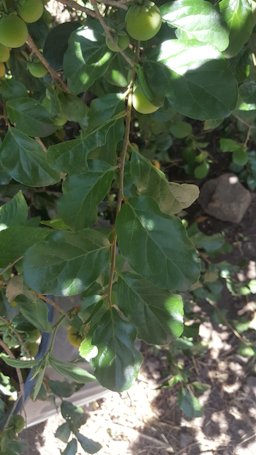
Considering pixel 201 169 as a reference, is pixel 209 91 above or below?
above

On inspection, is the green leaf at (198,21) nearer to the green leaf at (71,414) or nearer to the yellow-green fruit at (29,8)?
the yellow-green fruit at (29,8)

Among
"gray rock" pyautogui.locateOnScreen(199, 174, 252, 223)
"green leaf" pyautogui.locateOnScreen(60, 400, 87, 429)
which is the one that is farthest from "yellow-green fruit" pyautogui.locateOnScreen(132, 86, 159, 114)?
"gray rock" pyautogui.locateOnScreen(199, 174, 252, 223)

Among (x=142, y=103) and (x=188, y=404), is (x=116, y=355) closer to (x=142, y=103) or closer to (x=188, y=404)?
(x=142, y=103)

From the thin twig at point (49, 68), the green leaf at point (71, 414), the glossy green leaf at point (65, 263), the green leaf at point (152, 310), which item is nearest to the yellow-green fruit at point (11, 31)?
the thin twig at point (49, 68)

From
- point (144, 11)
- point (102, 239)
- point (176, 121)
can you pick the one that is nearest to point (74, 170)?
point (102, 239)

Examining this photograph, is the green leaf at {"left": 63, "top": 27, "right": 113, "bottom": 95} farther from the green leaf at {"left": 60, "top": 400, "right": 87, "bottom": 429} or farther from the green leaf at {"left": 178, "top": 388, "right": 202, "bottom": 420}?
the green leaf at {"left": 178, "top": 388, "right": 202, "bottom": 420}

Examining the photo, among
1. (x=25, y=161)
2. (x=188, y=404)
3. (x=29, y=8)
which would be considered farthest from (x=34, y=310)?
(x=188, y=404)
